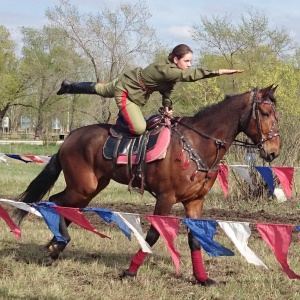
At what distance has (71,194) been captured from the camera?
24.0ft

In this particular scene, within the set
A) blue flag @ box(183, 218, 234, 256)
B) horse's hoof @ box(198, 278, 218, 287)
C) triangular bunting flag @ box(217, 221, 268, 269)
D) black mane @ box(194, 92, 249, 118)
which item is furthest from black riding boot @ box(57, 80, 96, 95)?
triangular bunting flag @ box(217, 221, 268, 269)

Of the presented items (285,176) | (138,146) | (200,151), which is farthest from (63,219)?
(285,176)

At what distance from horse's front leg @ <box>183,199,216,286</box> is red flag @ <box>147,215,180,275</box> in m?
0.89

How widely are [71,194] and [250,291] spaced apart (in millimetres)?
2649

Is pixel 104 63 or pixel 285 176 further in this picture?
pixel 104 63

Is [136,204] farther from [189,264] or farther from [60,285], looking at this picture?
[60,285]

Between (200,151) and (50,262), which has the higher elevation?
(200,151)

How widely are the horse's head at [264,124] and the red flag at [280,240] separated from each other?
1426 mm

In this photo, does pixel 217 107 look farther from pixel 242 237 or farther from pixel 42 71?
pixel 42 71

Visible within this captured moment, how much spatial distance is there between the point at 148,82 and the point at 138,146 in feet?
2.52

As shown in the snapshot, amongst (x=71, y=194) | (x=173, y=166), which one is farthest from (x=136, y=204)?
(x=173, y=166)

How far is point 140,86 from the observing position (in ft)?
22.0

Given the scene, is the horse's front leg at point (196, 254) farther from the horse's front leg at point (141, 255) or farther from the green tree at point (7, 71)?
the green tree at point (7, 71)

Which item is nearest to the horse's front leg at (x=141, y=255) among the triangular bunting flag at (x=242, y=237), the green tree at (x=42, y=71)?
the triangular bunting flag at (x=242, y=237)
